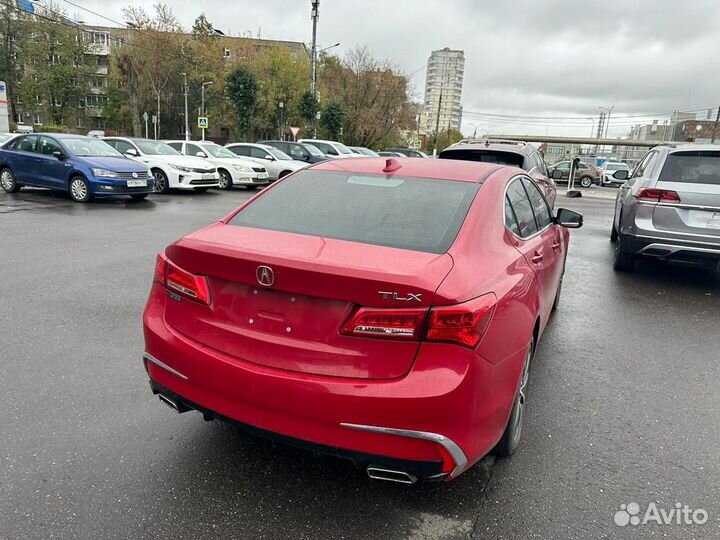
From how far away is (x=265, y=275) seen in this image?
7.25 feet

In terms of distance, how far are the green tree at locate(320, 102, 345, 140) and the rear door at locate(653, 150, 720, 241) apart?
37.1 metres

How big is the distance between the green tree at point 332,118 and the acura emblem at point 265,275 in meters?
41.2

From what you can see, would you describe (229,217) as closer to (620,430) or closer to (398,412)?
(398,412)

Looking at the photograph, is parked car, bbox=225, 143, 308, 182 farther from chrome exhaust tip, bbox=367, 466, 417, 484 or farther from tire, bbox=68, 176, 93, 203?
chrome exhaust tip, bbox=367, 466, 417, 484

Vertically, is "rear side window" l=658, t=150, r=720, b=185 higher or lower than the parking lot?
higher

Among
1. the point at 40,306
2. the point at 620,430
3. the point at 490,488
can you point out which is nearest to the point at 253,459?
the point at 490,488

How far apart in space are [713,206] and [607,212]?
1100 cm

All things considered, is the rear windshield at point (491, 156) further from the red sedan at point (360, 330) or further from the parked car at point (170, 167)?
the parked car at point (170, 167)

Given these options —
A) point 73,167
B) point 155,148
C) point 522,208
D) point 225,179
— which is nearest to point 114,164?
point 73,167

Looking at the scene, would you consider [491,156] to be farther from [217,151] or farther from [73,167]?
[217,151]

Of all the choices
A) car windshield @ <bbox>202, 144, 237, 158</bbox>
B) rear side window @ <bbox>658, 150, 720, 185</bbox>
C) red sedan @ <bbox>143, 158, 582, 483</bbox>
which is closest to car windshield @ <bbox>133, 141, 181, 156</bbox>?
car windshield @ <bbox>202, 144, 237, 158</bbox>

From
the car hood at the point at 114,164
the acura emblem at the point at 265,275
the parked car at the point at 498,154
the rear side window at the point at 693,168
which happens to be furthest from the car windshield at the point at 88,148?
the acura emblem at the point at 265,275

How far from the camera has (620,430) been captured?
3.15 metres

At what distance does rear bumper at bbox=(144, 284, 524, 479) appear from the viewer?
202 cm
